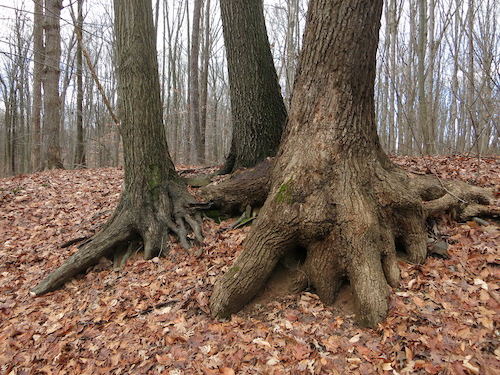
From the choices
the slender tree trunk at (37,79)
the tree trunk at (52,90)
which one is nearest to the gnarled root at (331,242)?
the tree trunk at (52,90)

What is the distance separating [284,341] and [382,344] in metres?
0.84

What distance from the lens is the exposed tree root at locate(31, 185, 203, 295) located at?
4176 millimetres

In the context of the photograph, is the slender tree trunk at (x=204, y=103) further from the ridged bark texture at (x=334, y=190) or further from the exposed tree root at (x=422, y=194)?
the ridged bark texture at (x=334, y=190)

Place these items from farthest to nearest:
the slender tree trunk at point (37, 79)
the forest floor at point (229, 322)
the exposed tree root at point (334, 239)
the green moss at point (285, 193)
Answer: the slender tree trunk at point (37, 79) < the green moss at point (285, 193) < the exposed tree root at point (334, 239) < the forest floor at point (229, 322)

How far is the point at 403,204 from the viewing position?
3580 mm

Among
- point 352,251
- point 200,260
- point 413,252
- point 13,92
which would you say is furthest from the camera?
point 13,92

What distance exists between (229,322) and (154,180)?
8.44 ft

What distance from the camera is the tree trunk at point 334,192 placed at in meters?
3.27

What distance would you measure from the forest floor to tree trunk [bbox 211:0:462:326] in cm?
29

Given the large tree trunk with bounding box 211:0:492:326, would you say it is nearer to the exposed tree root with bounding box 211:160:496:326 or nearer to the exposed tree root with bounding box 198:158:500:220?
the exposed tree root with bounding box 211:160:496:326

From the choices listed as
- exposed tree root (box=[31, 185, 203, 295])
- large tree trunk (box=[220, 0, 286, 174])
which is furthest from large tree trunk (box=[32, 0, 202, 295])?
large tree trunk (box=[220, 0, 286, 174])

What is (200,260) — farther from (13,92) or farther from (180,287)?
(13,92)

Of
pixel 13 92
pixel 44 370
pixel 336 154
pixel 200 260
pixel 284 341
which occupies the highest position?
pixel 13 92

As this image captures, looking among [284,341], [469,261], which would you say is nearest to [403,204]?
[469,261]
